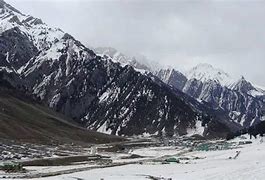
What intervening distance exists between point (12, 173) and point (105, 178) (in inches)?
1005

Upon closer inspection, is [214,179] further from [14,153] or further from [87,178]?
[14,153]

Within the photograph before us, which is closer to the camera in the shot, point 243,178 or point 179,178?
point 243,178

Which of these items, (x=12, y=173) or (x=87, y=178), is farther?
(x=12, y=173)

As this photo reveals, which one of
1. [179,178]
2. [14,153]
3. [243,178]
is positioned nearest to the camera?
[243,178]

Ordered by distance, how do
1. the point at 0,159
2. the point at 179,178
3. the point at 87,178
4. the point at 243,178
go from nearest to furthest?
the point at 243,178 < the point at 179,178 < the point at 87,178 < the point at 0,159

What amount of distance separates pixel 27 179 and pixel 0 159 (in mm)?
58708

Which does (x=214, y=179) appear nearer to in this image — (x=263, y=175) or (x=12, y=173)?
(x=263, y=175)

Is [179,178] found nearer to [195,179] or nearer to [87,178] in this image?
[195,179]

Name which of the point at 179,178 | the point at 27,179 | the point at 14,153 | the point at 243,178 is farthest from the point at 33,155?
the point at 243,178

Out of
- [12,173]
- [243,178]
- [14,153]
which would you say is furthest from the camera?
[14,153]

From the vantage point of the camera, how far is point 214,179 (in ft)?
283

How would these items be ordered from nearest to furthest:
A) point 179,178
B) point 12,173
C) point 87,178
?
point 179,178
point 87,178
point 12,173

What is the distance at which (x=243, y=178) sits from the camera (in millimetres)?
84812

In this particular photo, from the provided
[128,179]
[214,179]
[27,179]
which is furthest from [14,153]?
[214,179]
